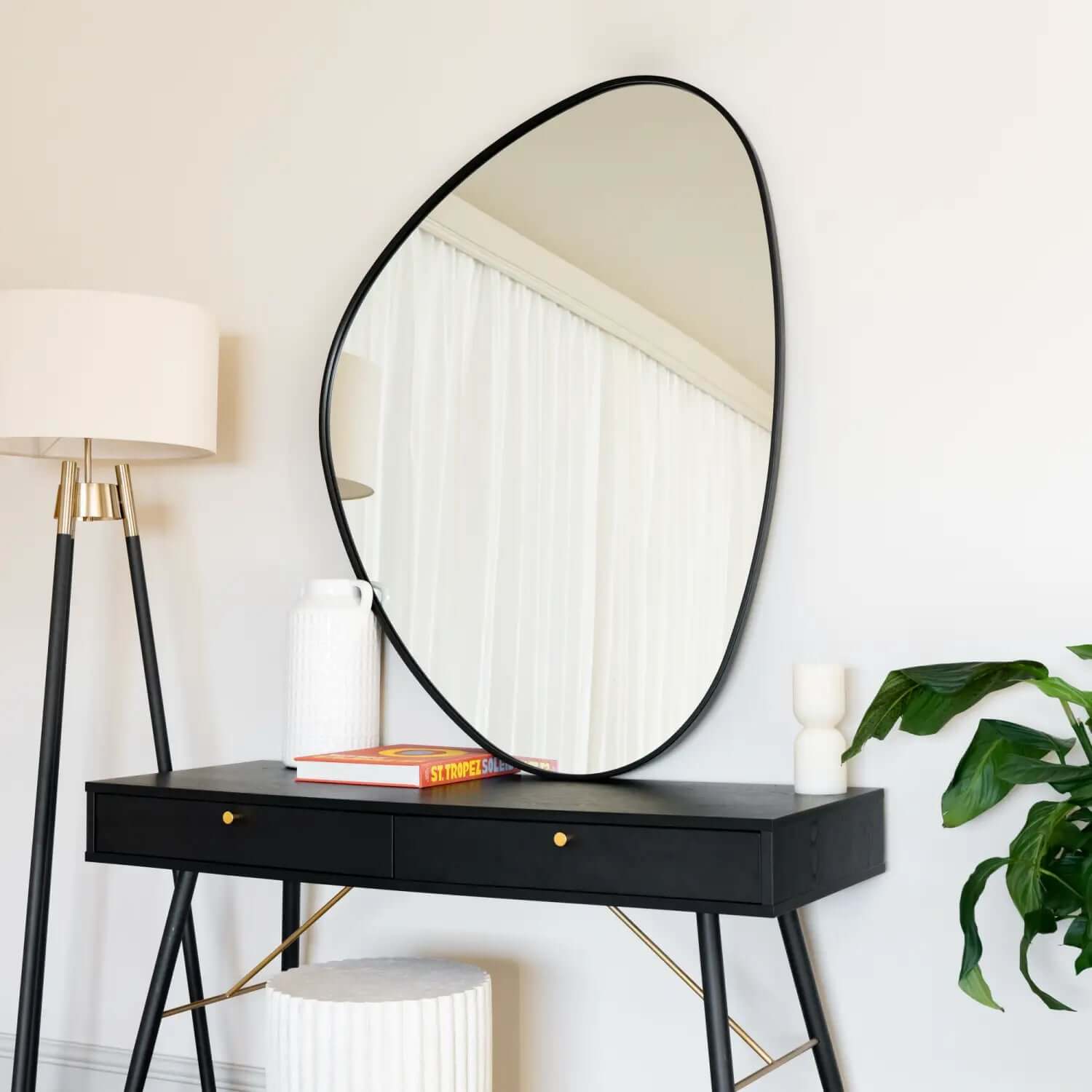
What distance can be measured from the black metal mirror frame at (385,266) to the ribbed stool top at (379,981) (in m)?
0.35

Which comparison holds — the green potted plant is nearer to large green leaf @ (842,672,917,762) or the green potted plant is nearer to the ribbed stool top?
large green leaf @ (842,672,917,762)

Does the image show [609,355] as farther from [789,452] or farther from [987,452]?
[987,452]

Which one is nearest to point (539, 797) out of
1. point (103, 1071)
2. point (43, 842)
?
point (43, 842)

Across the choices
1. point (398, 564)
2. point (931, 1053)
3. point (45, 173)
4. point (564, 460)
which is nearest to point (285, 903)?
point (398, 564)

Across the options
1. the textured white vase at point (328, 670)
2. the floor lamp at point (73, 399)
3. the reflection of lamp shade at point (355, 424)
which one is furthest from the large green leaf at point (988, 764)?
the floor lamp at point (73, 399)

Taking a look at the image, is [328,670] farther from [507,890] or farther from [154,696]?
[507,890]

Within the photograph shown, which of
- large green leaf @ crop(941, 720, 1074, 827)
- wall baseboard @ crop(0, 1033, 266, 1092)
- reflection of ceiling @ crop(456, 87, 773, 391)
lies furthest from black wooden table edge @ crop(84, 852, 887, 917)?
reflection of ceiling @ crop(456, 87, 773, 391)

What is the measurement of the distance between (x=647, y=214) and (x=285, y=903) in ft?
4.44

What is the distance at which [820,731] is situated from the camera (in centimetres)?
185

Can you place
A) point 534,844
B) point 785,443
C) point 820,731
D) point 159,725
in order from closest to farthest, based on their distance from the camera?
1. point 534,844
2. point 820,731
3. point 785,443
4. point 159,725

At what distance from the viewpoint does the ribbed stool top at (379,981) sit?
1.82 metres

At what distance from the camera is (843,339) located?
200 centimetres

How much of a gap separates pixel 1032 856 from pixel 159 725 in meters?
1.46

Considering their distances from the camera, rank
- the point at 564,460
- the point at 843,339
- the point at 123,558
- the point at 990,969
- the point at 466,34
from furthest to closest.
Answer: the point at 123,558
the point at 466,34
the point at 564,460
the point at 843,339
the point at 990,969
